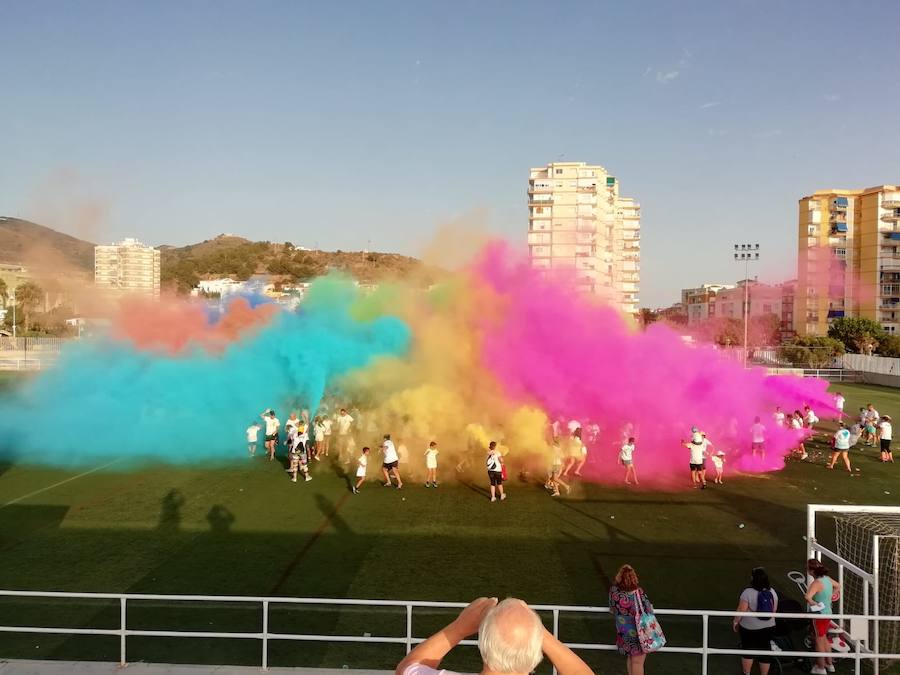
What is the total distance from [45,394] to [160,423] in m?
4.73

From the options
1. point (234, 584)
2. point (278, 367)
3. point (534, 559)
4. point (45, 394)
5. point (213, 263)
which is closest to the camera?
point (234, 584)

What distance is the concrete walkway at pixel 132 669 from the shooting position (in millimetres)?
6402

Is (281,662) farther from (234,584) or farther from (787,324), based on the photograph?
(787,324)

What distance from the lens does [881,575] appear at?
8781 millimetres

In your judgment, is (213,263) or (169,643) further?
(213,263)

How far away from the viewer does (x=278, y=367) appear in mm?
18500

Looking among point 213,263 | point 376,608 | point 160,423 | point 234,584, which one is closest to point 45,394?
point 160,423

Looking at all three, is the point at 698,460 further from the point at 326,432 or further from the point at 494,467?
the point at 326,432

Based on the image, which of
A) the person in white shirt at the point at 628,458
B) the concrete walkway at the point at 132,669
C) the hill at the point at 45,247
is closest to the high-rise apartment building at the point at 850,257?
the person in white shirt at the point at 628,458

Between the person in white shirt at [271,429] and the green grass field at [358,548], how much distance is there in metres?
1.74

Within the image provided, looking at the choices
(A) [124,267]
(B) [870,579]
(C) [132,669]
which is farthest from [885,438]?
(A) [124,267]

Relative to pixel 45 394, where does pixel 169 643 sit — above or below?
below

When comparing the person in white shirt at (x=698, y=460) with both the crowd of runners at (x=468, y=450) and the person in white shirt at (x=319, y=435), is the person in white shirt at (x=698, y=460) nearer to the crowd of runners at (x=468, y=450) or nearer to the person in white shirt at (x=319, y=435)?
the crowd of runners at (x=468, y=450)

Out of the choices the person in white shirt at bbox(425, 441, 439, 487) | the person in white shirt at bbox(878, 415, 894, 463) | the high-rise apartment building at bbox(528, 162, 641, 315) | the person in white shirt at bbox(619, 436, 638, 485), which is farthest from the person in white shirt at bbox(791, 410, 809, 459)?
the high-rise apartment building at bbox(528, 162, 641, 315)
